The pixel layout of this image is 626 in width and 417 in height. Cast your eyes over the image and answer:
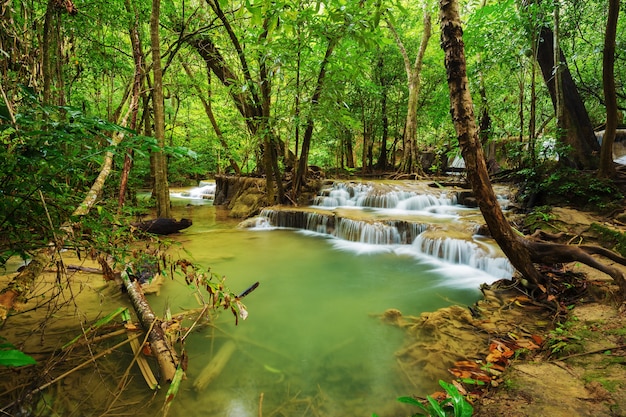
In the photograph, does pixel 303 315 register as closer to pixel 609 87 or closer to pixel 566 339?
pixel 566 339

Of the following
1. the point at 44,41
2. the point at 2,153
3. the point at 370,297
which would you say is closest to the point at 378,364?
the point at 370,297

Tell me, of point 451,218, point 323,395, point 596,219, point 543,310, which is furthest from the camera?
point 451,218

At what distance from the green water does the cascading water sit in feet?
2.06

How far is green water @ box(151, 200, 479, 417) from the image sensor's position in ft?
7.55

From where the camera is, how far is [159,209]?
729 cm

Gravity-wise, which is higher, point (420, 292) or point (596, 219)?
point (596, 219)

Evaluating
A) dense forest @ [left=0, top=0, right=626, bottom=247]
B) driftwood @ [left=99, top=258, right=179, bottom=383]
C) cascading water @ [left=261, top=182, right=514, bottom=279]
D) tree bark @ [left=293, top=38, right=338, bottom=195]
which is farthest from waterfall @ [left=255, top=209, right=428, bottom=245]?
driftwood @ [left=99, top=258, right=179, bottom=383]

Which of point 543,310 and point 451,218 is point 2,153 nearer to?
point 543,310

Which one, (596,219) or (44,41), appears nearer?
(44,41)

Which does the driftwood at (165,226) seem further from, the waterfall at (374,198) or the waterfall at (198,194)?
the waterfall at (198,194)

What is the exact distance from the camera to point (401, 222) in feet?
23.9

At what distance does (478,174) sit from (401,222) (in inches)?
174

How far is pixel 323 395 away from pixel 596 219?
6.53m

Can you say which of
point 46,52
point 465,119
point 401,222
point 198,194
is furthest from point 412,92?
point 198,194
